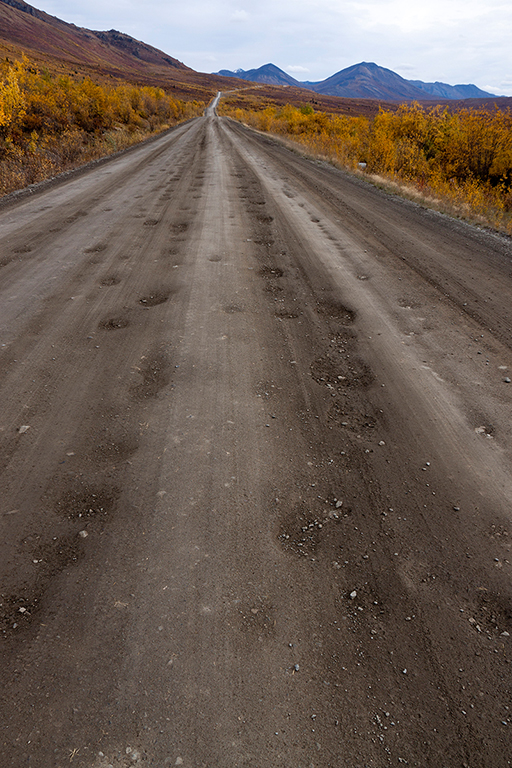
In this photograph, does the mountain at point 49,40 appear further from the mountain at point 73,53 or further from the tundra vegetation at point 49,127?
the tundra vegetation at point 49,127

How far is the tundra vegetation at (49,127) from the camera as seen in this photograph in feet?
39.9

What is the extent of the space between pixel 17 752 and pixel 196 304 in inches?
162

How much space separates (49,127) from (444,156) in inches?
623

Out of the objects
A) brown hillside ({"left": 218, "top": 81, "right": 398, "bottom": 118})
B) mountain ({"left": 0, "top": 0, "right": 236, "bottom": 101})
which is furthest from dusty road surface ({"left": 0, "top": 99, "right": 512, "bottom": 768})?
mountain ({"left": 0, "top": 0, "right": 236, "bottom": 101})

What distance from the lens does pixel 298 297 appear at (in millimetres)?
5090

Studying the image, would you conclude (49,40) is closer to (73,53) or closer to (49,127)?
(73,53)

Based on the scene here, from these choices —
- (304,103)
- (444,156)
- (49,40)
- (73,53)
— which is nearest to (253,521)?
(444,156)

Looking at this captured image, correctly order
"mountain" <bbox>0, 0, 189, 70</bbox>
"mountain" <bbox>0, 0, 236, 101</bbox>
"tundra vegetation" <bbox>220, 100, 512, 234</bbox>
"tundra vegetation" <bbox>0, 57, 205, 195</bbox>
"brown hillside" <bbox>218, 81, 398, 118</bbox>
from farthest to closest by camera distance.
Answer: "mountain" <bbox>0, 0, 189, 70</bbox> < "mountain" <bbox>0, 0, 236, 101</bbox> < "brown hillside" <bbox>218, 81, 398, 118</bbox> < "tundra vegetation" <bbox>0, 57, 205, 195</bbox> < "tundra vegetation" <bbox>220, 100, 512, 234</bbox>

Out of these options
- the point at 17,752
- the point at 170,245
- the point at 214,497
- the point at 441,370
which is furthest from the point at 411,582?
the point at 170,245

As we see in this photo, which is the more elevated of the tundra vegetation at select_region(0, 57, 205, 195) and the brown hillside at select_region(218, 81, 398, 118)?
the brown hillside at select_region(218, 81, 398, 118)

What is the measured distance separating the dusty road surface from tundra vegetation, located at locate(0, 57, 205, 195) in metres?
9.40

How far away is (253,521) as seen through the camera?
2.39 m

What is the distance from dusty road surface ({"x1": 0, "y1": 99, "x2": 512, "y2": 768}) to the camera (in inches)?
63.1

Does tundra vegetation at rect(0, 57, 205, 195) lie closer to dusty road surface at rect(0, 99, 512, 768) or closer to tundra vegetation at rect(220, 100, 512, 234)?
dusty road surface at rect(0, 99, 512, 768)
